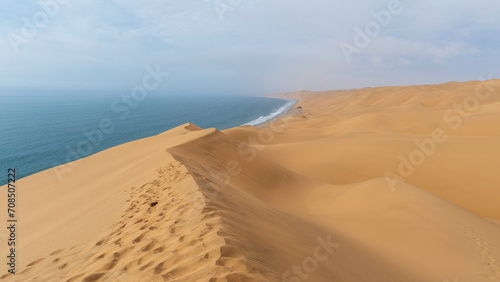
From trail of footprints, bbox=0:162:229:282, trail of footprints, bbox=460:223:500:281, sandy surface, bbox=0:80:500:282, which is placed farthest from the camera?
trail of footprints, bbox=460:223:500:281

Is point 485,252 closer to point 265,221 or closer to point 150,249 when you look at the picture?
point 265,221

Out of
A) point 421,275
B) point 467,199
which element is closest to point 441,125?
point 467,199

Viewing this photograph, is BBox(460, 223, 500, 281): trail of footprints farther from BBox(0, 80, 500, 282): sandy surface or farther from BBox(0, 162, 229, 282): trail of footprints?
BBox(0, 162, 229, 282): trail of footprints

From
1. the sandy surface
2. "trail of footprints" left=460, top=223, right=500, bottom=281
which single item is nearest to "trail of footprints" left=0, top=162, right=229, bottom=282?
the sandy surface

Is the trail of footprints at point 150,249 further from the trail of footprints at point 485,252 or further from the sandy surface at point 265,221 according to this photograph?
the trail of footprints at point 485,252

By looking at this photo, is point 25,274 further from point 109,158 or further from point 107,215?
point 109,158

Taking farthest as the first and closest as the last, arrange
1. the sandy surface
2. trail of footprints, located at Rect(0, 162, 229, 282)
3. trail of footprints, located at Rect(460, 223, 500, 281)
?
trail of footprints, located at Rect(460, 223, 500, 281) < the sandy surface < trail of footprints, located at Rect(0, 162, 229, 282)

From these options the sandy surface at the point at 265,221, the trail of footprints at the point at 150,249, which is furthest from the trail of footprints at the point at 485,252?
the trail of footprints at the point at 150,249

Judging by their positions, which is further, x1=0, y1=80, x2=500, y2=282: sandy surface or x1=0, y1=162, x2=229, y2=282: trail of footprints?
x1=0, y1=80, x2=500, y2=282: sandy surface
